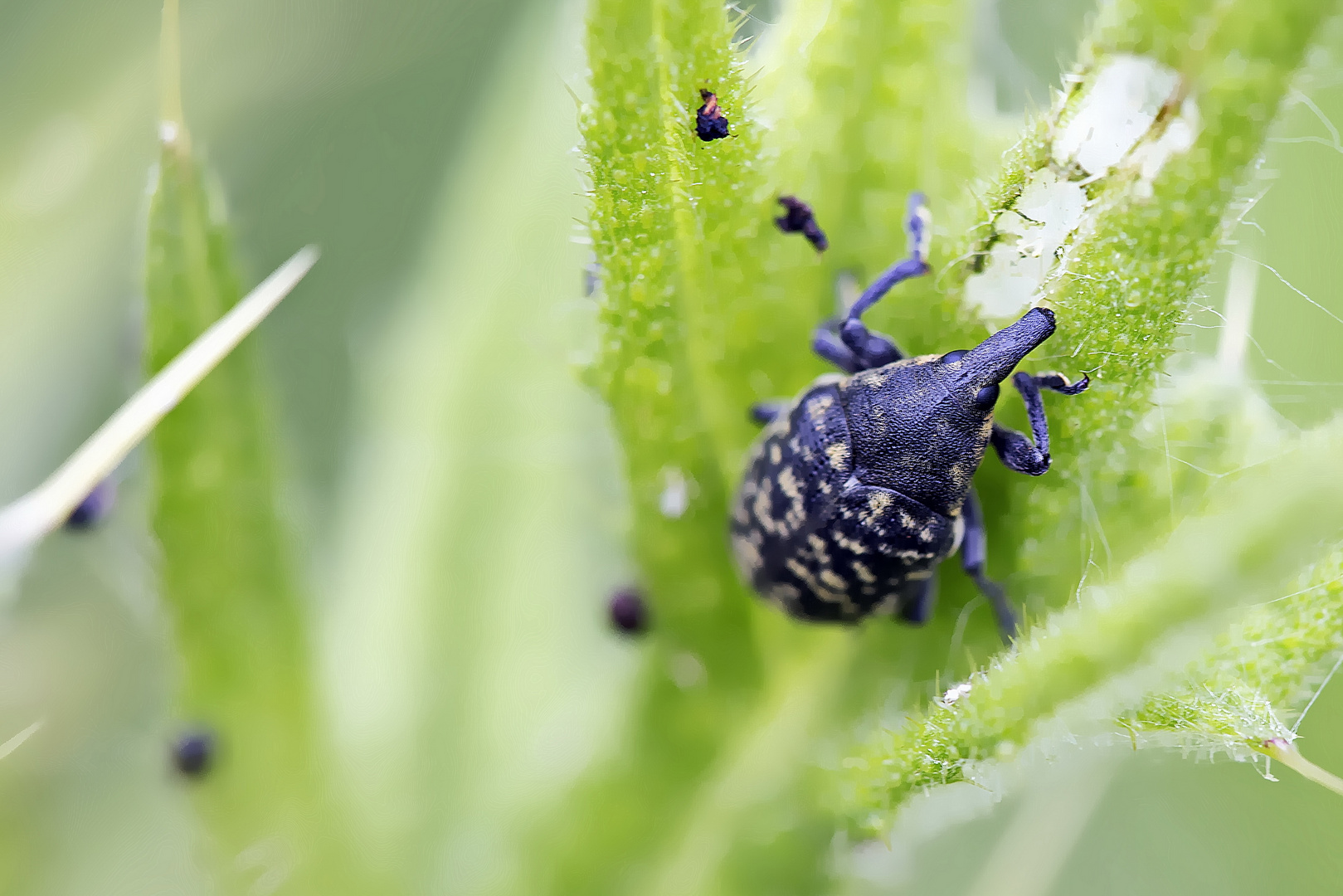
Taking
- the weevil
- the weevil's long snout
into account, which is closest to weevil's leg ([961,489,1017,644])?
the weevil

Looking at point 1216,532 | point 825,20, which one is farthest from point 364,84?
point 1216,532

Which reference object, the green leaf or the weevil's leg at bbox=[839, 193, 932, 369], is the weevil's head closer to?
the weevil's leg at bbox=[839, 193, 932, 369]

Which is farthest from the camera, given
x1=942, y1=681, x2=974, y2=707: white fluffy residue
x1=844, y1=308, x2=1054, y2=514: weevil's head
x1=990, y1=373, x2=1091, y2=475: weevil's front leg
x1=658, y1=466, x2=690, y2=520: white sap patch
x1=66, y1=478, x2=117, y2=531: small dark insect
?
x1=66, y1=478, x2=117, y2=531: small dark insect

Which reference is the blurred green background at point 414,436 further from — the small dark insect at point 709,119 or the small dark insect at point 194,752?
the small dark insect at point 709,119

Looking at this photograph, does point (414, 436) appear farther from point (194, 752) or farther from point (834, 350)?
point (834, 350)

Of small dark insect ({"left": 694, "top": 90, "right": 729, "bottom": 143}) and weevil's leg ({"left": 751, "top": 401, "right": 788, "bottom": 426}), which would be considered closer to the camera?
small dark insect ({"left": 694, "top": 90, "right": 729, "bottom": 143})

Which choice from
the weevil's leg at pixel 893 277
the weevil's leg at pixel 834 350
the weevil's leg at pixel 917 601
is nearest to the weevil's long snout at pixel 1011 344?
the weevil's leg at pixel 893 277
